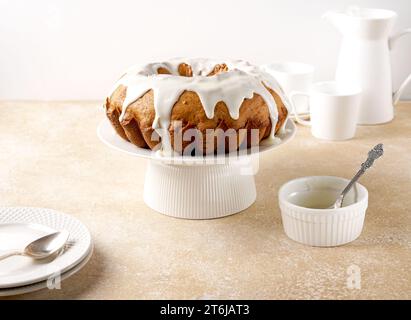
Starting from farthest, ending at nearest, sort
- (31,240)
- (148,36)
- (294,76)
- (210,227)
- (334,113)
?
(148,36) → (294,76) → (334,113) → (210,227) → (31,240)

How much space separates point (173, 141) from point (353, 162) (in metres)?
0.47

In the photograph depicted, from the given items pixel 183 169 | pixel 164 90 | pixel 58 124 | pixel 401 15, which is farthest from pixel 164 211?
pixel 401 15

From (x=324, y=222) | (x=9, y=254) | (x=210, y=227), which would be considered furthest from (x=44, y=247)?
(x=324, y=222)

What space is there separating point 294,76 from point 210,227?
0.60 metres

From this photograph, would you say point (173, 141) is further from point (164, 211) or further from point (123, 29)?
point (123, 29)

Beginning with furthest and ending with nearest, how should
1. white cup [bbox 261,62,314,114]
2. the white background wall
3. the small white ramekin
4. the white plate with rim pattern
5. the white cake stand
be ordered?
the white background wall, white cup [bbox 261,62,314,114], the white cake stand, the small white ramekin, the white plate with rim pattern

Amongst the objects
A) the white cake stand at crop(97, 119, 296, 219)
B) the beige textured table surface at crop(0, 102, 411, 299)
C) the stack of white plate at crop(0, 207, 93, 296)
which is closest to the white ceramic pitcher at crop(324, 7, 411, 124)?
the beige textured table surface at crop(0, 102, 411, 299)

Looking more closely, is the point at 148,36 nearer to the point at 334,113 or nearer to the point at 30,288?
the point at 334,113

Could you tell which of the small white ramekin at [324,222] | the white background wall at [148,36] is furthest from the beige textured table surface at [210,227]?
the white background wall at [148,36]

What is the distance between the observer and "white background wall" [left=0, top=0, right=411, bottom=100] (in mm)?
1832

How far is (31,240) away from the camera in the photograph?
3.61ft

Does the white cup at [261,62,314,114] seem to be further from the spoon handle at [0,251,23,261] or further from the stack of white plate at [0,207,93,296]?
Answer: the spoon handle at [0,251,23,261]

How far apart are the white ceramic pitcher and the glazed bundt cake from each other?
0.48m
